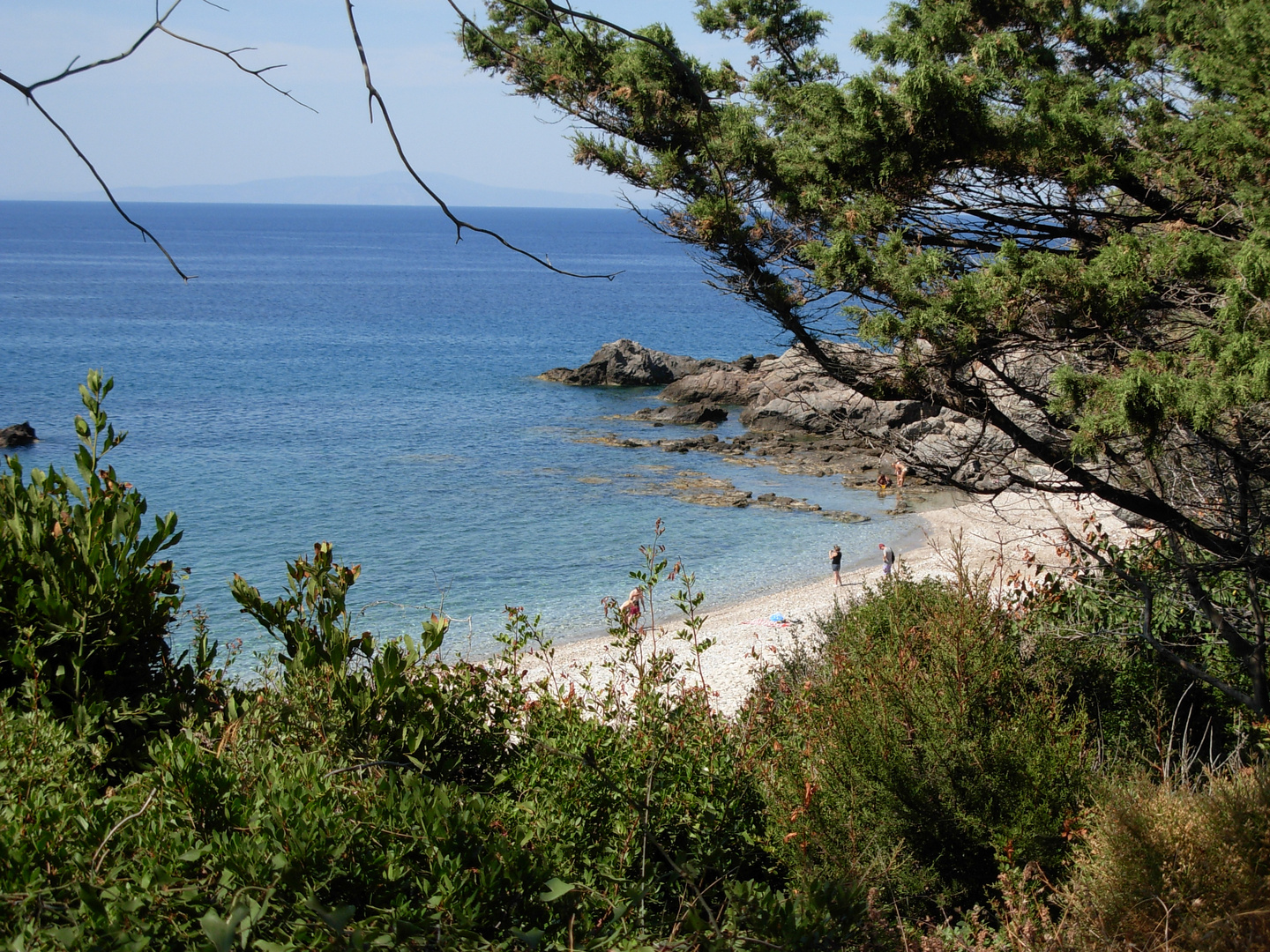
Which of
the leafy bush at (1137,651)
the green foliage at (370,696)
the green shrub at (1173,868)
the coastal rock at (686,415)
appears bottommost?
the coastal rock at (686,415)

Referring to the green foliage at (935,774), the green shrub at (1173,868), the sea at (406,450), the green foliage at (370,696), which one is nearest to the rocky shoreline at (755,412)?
the sea at (406,450)

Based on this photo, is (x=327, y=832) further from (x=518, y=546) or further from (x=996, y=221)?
(x=518, y=546)

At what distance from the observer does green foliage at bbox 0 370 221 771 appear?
12.7 ft

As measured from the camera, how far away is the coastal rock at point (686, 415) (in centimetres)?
3906

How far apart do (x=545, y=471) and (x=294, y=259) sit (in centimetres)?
10435

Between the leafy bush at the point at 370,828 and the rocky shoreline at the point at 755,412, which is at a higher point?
the leafy bush at the point at 370,828

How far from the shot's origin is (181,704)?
411 cm

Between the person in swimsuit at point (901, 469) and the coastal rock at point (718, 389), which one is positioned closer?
the person in swimsuit at point (901, 469)

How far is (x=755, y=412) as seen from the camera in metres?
38.7

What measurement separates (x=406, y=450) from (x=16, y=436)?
13.0m

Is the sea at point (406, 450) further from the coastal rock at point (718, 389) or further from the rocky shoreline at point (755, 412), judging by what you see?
the coastal rock at point (718, 389)

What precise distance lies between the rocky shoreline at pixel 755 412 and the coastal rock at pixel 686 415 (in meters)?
0.04

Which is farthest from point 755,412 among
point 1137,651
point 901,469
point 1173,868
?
point 1173,868

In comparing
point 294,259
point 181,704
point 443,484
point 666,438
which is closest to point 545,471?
point 443,484
